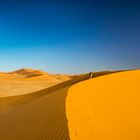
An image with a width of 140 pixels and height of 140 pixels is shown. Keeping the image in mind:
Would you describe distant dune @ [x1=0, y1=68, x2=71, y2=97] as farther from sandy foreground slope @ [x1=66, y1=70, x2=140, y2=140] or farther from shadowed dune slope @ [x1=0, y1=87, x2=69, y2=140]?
shadowed dune slope @ [x1=0, y1=87, x2=69, y2=140]

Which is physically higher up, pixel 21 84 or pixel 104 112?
pixel 21 84

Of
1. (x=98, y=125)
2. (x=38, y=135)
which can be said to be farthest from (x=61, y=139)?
(x=98, y=125)

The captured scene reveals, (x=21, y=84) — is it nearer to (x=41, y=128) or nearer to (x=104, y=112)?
(x=104, y=112)

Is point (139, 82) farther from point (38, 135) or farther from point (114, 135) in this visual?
point (38, 135)

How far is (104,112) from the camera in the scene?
9289mm

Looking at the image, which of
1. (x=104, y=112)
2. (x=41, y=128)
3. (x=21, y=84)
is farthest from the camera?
(x=21, y=84)

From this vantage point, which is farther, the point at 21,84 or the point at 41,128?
the point at 21,84

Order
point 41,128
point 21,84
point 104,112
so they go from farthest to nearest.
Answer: point 21,84 → point 104,112 → point 41,128

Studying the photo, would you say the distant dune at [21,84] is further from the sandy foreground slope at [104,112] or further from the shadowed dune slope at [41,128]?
the shadowed dune slope at [41,128]

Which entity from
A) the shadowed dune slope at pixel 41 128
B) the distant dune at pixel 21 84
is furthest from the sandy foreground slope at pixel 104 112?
the distant dune at pixel 21 84

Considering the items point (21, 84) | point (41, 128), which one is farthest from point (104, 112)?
point (21, 84)

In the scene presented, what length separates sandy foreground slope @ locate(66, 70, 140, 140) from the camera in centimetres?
682

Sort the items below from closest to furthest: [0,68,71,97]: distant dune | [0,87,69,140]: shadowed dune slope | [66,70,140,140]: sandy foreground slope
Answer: [0,87,69,140]: shadowed dune slope < [66,70,140,140]: sandy foreground slope < [0,68,71,97]: distant dune

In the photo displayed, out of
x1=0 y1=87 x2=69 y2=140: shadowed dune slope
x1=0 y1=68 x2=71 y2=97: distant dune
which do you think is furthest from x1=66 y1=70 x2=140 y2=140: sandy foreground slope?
x1=0 y1=68 x2=71 y2=97: distant dune
